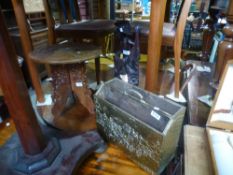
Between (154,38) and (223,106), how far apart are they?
18.8 inches

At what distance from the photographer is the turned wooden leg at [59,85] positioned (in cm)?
121

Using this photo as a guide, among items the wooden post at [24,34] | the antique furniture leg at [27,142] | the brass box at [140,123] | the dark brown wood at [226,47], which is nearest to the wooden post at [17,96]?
the antique furniture leg at [27,142]

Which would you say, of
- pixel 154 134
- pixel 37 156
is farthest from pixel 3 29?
Result: pixel 154 134

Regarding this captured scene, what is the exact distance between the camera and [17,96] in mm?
716

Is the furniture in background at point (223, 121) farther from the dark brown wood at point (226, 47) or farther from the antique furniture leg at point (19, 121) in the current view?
the antique furniture leg at point (19, 121)

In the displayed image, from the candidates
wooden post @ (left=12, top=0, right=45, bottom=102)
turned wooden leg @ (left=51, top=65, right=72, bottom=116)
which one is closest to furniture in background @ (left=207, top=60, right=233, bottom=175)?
turned wooden leg @ (left=51, top=65, right=72, bottom=116)

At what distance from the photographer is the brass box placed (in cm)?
85

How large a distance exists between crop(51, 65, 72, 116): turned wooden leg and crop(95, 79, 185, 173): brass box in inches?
11.7

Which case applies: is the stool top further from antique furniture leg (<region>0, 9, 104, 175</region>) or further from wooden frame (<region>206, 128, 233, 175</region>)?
wooden frame (<region>206, 128, 233, 175</region>)

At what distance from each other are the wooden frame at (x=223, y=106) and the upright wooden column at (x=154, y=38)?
38 cm

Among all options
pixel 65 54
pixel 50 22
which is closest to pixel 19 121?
pixel 65 54

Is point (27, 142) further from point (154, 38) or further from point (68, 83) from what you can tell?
point (154, 38)

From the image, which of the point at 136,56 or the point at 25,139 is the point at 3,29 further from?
the point at 136,56

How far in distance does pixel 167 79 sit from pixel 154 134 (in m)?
0.98
